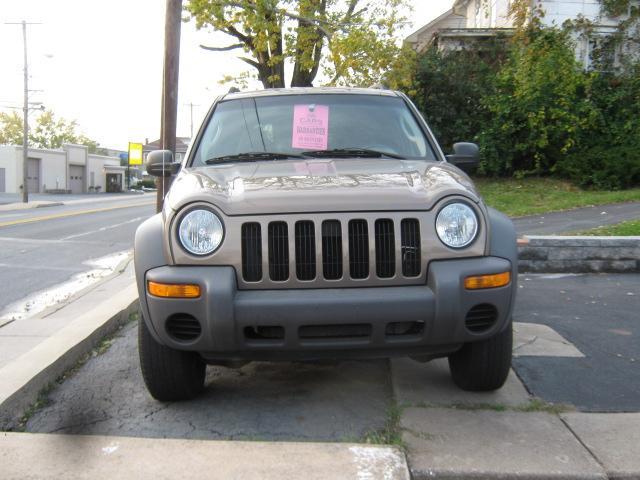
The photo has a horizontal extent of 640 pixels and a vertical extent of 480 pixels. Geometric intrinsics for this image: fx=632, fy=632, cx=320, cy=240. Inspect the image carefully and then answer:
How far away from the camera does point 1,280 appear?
9.11 meters

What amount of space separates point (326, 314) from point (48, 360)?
213cm

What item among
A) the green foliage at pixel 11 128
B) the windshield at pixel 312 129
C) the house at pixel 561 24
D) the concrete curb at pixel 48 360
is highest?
the green foliage at pixel 11 128

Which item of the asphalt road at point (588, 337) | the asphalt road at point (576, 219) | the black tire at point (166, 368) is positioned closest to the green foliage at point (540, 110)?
the asphalt road at point (576, 219)

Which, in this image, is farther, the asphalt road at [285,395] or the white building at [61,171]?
the white building at [61,171]

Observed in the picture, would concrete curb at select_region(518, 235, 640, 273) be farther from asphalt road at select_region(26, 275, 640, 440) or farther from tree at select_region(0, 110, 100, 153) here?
tree at select_region(0, 110, 100, 153)

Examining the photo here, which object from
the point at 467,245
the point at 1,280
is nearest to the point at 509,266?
the point at 467,245

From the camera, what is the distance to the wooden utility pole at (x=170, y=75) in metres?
7.67

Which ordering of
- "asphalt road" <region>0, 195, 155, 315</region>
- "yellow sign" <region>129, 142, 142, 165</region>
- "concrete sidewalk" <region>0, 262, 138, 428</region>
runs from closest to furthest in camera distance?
"concrete sidewalk" <region>0, 262, 138, 428</region> < "asphalt road" <region>0, 195, 155, 315</region> < "yellow sign" <region>129, 142, 142, 165</region>

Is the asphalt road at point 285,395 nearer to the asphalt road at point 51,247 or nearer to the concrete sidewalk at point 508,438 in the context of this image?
the concrete sidewalk at point 508,438

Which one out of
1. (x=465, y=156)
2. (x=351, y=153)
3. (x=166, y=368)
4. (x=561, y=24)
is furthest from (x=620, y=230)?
(x=561, y=24)

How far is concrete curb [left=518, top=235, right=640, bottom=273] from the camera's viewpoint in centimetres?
729

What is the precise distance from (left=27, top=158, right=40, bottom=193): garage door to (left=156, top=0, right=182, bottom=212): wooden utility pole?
5058cm

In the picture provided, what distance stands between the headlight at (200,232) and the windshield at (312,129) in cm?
108

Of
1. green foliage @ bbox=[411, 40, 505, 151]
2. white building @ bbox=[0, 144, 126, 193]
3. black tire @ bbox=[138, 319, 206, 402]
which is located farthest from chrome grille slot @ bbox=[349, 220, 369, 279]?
white building @ bbox=[0, 144, 126, 193]
